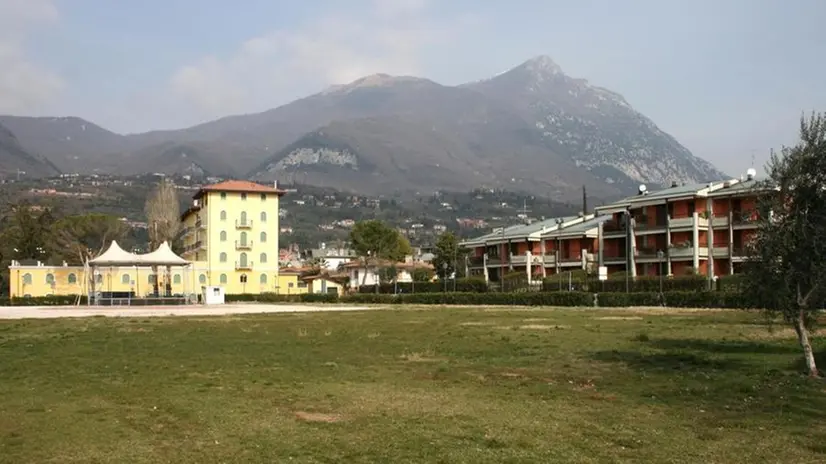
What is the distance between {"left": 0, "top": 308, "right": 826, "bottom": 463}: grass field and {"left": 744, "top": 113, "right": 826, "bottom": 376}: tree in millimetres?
1428

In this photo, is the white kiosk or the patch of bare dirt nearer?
the patch of bare dirt

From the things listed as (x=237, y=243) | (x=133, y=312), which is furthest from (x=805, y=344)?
(x=237, y=243)

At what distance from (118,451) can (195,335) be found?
20671 mm

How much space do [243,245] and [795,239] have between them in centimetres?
10290

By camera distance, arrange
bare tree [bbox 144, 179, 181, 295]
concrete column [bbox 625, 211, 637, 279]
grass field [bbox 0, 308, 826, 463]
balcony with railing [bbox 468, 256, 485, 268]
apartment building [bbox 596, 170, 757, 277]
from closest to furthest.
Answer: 1. grass field [bbox 0, 308, 826, 463]
2. apartment building [bbox 596, 170, 757, 277]
3. concrete column [bbox 625, 211, 637, 279]
4. balcony with railing [bbox 468, 256, 485, 268]
5. bare tree [bbox 144, 179, 181, 295]

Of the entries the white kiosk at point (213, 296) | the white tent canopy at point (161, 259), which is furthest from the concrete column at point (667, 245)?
the white tent canopy at point (161, 259)

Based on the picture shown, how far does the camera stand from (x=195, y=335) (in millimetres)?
30109

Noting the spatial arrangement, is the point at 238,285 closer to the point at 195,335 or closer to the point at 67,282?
the point at 67,282

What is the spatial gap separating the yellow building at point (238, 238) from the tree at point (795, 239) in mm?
100072

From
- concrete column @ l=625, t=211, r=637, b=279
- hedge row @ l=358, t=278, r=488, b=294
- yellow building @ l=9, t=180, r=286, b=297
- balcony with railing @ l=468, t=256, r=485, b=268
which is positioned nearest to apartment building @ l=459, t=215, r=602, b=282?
balcony with railing @ l=468, t=256, r=485, b=268

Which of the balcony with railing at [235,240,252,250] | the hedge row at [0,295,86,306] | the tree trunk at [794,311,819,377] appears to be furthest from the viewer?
the balcony with railing at [235,240,252,250]

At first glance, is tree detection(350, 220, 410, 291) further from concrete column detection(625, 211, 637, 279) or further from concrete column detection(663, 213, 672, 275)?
concrete column detection(663, 213, 672, 275)

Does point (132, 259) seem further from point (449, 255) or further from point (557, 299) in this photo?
point (449, 255)

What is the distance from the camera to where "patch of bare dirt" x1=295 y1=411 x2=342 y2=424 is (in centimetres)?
1215
